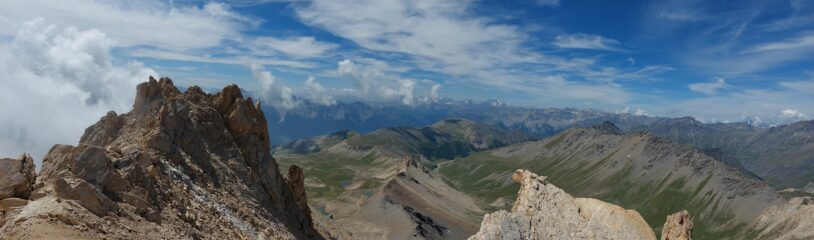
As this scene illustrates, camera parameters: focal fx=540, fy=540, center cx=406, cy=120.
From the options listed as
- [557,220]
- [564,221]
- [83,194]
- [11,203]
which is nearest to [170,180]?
[83,194]

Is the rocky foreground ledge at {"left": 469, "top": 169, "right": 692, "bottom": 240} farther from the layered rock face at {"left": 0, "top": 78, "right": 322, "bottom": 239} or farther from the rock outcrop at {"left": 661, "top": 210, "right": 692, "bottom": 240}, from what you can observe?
the layered rock face at {"left": 0, "top": 78, "right": 322, "bottom": 239}

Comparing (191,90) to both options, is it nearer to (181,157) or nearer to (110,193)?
(181,157)

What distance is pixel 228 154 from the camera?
66.8m

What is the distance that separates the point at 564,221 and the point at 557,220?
52 cm

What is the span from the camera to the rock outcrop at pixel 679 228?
38.4 meters

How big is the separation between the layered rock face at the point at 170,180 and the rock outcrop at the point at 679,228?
35.9 m

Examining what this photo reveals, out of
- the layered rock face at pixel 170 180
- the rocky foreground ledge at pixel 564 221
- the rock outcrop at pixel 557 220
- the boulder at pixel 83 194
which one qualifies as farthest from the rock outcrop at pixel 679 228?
the boulder at pixel 83 194

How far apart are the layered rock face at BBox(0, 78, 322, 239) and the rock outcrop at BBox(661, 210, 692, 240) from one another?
118 ft

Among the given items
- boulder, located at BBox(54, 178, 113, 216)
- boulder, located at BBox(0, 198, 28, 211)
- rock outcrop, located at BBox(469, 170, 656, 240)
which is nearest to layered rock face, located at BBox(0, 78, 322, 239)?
boulder, located at BBox(54, 178, 113, 216)

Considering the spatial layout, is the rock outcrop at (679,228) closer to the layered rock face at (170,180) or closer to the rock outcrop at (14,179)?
the layered rock face at (170,180)

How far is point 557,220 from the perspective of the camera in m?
40.4

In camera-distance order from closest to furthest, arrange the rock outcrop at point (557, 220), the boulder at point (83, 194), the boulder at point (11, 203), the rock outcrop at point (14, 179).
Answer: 1. the boulder at point (11, 203)
2. the rock outcrop at point (14, 179)
3. the boulder at point (83, 194)
4. the rock outcrop at point (557, 220)

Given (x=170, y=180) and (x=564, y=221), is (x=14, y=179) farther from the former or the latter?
(x=564, y=221)

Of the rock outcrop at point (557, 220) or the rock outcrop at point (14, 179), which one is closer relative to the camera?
the rock outcrop at point (14, 179)
